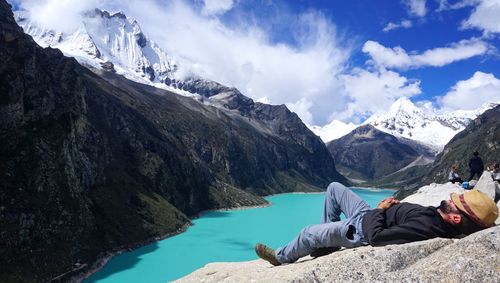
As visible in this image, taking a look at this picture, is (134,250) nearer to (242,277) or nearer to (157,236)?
(157,236)

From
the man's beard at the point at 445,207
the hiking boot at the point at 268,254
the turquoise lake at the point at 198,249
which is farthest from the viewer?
the turquoise lake at the point at 198,249

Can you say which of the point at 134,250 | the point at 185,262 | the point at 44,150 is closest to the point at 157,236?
the point at 134,250

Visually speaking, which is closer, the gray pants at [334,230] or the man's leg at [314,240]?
the gray pants at [334,230]

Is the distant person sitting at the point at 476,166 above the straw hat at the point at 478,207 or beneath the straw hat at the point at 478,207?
above

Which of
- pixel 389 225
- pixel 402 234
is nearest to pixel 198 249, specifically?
pixel 389 225

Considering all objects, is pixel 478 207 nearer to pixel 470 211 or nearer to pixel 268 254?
pixel 470 211

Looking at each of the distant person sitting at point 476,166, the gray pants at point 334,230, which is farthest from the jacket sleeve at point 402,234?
the distant person sitting at point 476,166

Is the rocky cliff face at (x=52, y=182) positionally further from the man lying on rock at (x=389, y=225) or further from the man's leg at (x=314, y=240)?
the man lying on rock at (x=389, y=225)

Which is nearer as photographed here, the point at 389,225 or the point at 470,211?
the point at 470,211
